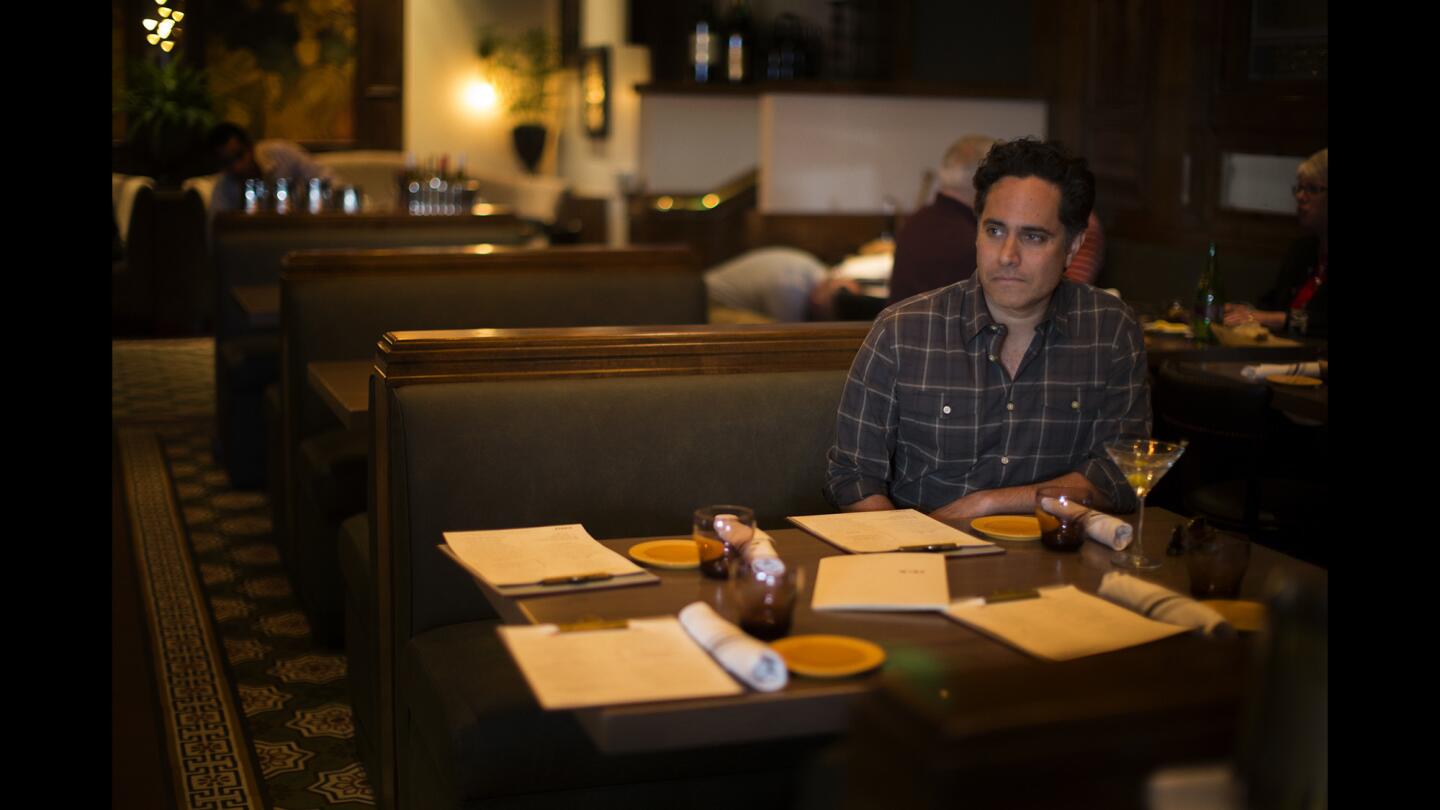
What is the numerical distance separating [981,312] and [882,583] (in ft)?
3.07

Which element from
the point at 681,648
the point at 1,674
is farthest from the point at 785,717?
the point at 1,674

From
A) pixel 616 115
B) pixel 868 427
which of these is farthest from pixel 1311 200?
pixel 616 115

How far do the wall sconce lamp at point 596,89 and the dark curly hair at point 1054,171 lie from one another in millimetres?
10123

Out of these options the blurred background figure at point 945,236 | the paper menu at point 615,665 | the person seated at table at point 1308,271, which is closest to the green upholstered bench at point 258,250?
the blurred background figure at point 945,236

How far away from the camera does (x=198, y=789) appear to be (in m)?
3.52

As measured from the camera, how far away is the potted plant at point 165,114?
45.0 ft

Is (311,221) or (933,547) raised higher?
(311,221)

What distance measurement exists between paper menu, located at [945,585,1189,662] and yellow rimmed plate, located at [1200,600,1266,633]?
0.36 ft

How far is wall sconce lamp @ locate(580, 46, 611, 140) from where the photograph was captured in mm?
12922

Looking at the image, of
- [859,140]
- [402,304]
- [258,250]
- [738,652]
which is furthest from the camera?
[859,140]

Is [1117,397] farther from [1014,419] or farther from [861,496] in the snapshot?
[861,496]

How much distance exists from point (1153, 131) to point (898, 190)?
1725 millimetres

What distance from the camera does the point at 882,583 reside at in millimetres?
2279

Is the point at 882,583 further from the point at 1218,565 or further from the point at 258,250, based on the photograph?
the point at 258,250
